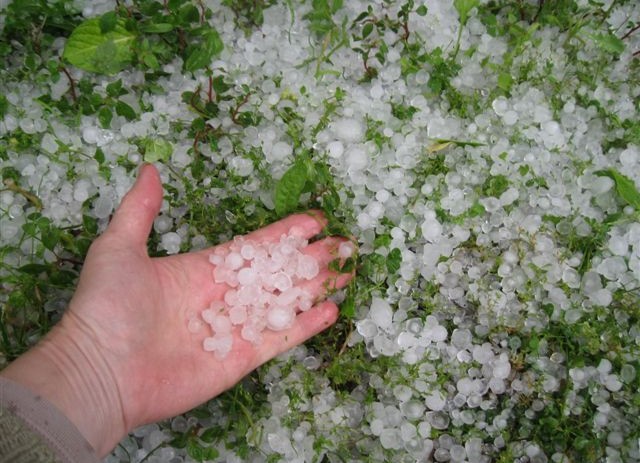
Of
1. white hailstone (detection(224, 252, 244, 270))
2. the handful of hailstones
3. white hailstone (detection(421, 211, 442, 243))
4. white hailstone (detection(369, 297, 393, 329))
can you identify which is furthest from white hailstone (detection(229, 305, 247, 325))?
white hailstone (detection(421, 211, 442, 243))

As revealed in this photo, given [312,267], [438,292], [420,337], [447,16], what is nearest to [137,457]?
[312,267]

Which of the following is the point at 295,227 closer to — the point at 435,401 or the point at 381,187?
the point at 381,187

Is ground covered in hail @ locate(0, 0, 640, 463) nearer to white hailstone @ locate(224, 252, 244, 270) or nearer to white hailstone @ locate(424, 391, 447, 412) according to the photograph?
white hailstone @ locate(424, 391, 447, 412)

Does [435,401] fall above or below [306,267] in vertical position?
below

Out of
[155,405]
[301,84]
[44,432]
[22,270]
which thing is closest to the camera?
[44,432]

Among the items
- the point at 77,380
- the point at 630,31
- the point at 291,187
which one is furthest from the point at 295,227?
the point at 630,31

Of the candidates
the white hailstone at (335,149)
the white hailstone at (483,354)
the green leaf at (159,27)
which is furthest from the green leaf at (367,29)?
the white hailstone at (483,354)

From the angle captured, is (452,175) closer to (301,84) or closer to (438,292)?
(438,292)
